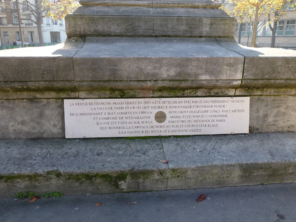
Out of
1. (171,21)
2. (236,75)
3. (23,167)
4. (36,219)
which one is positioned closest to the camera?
(36,219)

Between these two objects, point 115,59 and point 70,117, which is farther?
point 70,117

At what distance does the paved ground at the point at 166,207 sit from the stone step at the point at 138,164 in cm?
10

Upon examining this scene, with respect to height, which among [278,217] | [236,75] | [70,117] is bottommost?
→ [278,217]

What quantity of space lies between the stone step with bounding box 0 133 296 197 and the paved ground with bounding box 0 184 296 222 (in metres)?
0.10

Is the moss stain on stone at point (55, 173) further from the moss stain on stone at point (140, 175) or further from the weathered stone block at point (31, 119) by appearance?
the moss stain on stone at point (140, 175)

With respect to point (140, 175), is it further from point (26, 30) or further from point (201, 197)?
point (26, 30)

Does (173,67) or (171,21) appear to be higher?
(171,21)

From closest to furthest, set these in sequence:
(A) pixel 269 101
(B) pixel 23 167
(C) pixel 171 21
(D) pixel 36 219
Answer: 1. (D) pixel 36 219
2. (B) pixel 23 167
3. (A) pixel 269 101
4. (C) pixel 171 21

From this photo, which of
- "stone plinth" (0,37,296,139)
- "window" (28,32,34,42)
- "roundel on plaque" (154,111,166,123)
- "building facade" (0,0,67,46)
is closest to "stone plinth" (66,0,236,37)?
"stone plinth" (0,37,296,139)

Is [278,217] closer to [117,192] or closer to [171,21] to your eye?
[117,192]

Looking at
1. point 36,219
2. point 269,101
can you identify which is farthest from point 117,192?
point 269,101

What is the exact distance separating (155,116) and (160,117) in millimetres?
65

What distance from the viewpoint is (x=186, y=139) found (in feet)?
10.0

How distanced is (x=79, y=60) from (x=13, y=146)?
4.26 ft
